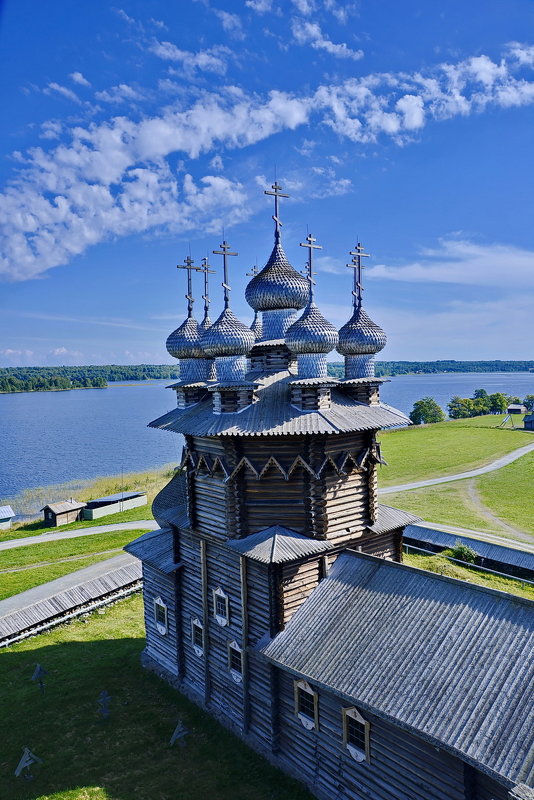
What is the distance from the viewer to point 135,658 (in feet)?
58.4

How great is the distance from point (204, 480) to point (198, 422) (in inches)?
65.9

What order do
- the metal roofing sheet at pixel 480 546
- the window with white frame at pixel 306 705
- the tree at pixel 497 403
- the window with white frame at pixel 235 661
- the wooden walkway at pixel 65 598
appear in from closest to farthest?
1. the window with white frame at pixel 306 705
2. the window with white frame at pixel 235 661
3. the wooden walkway at pixel 65 598
4. the metal roofing sheet at pixel 480 546
5. the tree at pixel 497 403

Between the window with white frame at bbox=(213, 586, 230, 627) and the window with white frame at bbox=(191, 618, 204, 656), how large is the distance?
122 centimetres

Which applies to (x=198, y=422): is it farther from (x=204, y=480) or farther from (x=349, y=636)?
(x=349, y=636)

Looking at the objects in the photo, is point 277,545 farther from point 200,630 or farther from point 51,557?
point 51,557

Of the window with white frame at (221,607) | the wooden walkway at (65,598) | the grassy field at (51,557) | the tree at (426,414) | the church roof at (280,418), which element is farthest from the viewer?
the tree at (426,414)

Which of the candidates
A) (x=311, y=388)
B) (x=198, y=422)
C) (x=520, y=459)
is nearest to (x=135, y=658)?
(x=198, y=422)

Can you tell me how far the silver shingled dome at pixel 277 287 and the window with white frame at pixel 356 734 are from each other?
10.8 metres

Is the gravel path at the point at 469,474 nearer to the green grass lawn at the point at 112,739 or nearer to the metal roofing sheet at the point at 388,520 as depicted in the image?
the metal roofing sheet at the point at 388,520

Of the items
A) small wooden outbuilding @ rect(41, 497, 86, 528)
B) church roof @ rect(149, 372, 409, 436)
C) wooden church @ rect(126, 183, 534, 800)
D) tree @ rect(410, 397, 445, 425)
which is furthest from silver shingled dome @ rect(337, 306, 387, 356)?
tree @ rect(410, 397, 445, 425)

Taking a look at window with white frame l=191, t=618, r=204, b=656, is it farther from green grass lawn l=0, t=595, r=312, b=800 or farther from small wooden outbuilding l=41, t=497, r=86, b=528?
small wooden outbuilding l=41, t=497, r=86, b=528

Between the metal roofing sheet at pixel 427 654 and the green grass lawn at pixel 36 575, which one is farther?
the green grass lawn at pixel 36 575

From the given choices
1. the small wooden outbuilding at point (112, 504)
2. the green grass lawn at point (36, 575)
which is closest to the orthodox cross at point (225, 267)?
the green grass lawn at point (36, 575)

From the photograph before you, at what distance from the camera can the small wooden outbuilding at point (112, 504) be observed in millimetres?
38188
